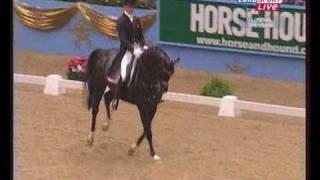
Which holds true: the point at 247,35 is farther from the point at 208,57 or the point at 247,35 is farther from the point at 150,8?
the point at 150,8

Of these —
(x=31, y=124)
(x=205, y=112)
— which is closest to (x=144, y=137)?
(x=205, y=112)

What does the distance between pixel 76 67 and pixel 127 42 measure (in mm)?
160

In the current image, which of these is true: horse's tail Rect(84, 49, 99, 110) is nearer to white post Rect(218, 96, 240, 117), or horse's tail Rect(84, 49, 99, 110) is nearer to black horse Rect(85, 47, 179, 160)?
black horse Rect(85, 47, 179, 160)

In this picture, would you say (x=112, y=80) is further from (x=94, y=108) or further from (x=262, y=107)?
(x=262, y=107)

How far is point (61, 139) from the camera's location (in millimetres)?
2273

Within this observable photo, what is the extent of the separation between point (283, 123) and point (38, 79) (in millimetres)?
697

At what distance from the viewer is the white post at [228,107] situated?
2148 millimetres

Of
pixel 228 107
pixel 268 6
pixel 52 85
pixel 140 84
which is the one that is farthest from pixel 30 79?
pixel 268 6

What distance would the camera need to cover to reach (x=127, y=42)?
2.21m

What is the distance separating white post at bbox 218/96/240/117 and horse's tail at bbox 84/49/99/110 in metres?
0.36

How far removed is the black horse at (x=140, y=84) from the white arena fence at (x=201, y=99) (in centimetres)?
4

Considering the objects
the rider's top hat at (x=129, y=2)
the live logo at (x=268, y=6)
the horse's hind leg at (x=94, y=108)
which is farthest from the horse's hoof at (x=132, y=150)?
the live logo at (x=268, y=6)

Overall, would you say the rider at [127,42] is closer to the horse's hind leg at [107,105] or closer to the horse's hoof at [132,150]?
the horse's hind leg at [107,105]

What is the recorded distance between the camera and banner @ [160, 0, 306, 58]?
209 cm
